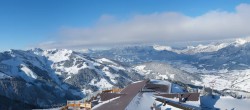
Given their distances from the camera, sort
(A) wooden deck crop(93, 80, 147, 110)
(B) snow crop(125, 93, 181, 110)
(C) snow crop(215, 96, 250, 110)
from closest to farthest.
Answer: (B) snow crop(125, 93, 181, 110) → (A) wooden deck crop(93, 80, 147, 110) → (C) snow crop(215, 96, 250, 110)

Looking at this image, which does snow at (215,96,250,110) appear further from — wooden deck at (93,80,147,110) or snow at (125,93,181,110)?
wooden deck at (93,80,147,110)

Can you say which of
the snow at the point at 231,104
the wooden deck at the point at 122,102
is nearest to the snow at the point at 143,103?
the wooden deck at the point at 122,102

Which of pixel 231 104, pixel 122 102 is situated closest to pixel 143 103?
pixel 122 102

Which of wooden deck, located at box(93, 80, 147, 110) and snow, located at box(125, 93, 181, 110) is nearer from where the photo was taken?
snow, located at box(125, 93, 181, 110)

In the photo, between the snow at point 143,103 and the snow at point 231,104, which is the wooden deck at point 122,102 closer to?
the snow at point 143,103

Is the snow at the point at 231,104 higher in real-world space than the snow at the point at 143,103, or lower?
lower

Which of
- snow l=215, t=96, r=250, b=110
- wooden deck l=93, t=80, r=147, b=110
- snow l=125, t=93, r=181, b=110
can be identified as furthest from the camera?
snow l=215, t=96, r=250, b=110

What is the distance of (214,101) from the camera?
89938 millimetres

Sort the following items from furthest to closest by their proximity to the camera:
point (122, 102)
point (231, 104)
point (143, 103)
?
1. point (231, 104)
2. point (122, 102)
3. point (143, 103)

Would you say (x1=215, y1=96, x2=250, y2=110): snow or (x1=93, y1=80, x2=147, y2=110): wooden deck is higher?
(x1=93, y1=80, x2=147, y2=110): wooden deck

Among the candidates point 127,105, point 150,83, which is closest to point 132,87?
point 150,83

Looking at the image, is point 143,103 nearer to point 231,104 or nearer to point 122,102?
point 122,102

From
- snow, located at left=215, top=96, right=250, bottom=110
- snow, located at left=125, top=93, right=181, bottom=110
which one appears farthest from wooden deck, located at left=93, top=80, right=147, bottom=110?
snow, located at left=215, top=96, right=250, bottom=110

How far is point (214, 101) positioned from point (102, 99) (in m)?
26.5
